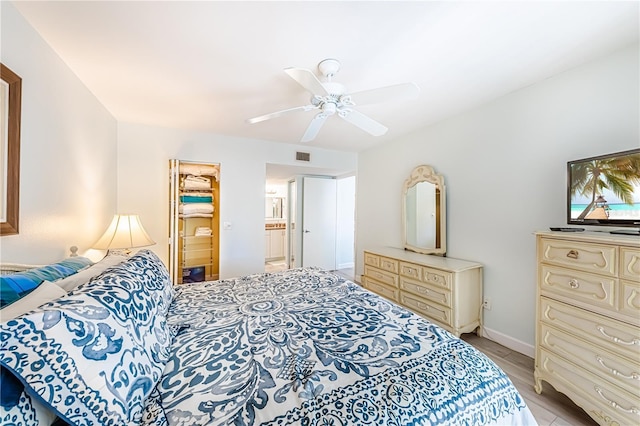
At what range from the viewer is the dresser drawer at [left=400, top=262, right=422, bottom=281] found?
2709 mm

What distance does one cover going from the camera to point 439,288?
248 centimetres

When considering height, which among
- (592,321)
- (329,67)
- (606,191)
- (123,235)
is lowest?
(592,321)

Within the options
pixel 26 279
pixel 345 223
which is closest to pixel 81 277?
pixel 26 279

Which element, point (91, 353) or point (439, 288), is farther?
point (439, 288)

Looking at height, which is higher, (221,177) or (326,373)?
(221,177)

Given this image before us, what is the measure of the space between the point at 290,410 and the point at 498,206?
2572 mm

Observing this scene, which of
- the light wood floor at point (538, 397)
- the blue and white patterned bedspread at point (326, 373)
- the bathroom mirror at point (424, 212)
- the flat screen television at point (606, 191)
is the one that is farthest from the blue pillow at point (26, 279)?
the bathroom mirror at point (424, 212)

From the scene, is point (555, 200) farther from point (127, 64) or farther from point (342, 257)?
point (342, 257)

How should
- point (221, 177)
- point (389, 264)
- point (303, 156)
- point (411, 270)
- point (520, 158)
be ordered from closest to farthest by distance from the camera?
point (520, 158)
point (411, 270)
point (389, 264)
point (221, 177)
point (303, 156)

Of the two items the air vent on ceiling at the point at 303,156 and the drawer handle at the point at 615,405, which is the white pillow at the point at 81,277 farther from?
the air vent on ceiling at the point at 303,156

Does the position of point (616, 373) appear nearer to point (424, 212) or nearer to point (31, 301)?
point (424, 212)

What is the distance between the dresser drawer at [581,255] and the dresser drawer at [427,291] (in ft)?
2.98

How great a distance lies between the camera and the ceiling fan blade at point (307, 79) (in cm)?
147

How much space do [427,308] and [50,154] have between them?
3.31 meters
